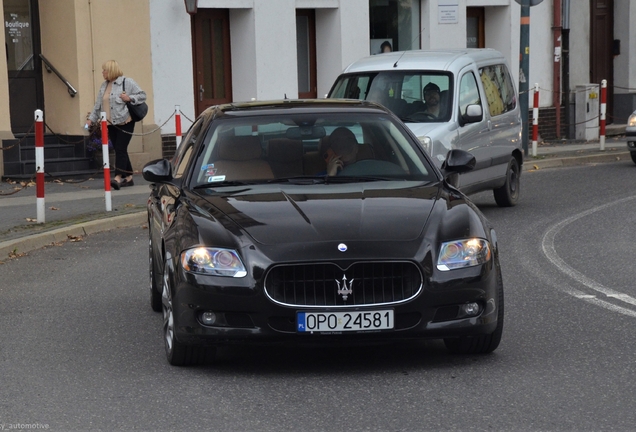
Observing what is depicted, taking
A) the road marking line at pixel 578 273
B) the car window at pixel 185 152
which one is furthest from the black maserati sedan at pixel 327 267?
the road marking line at pixel 578 273

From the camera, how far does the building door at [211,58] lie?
888 inches

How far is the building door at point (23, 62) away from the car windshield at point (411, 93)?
804 cm

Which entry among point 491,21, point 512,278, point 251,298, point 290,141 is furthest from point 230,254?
point 491,21

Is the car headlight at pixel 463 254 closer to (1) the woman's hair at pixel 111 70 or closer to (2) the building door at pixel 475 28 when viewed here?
(1) the woman's hair at pixel 111 70

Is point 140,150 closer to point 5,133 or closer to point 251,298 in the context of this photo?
point 5,133

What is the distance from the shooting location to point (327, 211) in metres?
6.58

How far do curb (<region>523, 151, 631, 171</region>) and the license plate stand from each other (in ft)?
49.6

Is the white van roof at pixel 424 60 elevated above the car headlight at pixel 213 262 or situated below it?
above

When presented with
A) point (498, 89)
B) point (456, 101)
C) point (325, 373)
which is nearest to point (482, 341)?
point (325, 373)

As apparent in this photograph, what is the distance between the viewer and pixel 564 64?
27891mm

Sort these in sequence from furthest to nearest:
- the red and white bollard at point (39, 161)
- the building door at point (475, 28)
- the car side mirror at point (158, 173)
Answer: the building door at point (475, 28)
the red and white bollard at point (39, 161)
the car side mirror at point (158, 173)

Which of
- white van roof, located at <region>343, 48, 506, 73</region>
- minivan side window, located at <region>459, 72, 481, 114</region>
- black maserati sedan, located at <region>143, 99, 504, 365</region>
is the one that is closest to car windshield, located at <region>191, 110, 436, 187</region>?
black maserati sedan, located at <region>143, 99, 504, 365</region>

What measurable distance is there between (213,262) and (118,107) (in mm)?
11936

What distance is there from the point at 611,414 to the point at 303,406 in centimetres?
144
